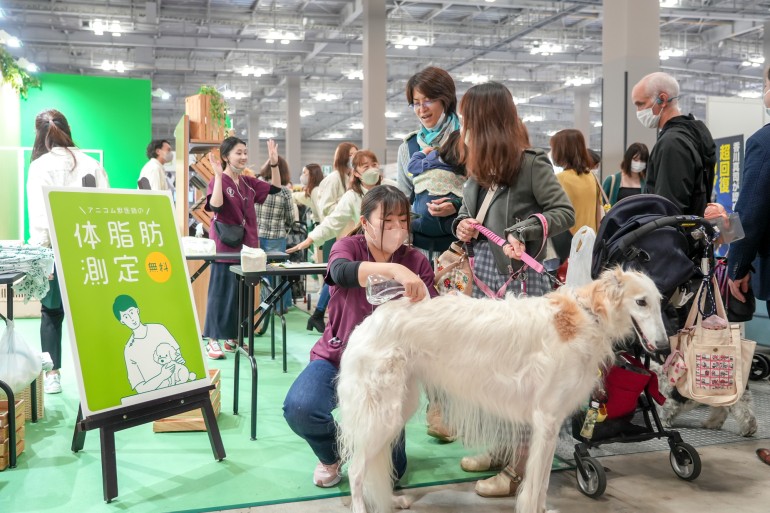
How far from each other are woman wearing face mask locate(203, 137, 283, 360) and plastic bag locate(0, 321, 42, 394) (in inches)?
79.8

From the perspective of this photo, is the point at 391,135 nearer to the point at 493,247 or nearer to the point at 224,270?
the point at 224,270

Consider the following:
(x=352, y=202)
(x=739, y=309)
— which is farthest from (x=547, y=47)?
(x=739, y=309)

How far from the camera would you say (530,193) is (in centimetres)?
271

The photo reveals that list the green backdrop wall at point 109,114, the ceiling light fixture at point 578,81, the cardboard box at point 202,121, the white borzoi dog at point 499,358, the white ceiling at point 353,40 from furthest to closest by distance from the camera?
the ceiling light fixture at point 578,81
the white ceiling at point 353,40
the green backdrop wall at point 109,114
the cardboard box at point 202,121
the white borzoi dog at point 499,358

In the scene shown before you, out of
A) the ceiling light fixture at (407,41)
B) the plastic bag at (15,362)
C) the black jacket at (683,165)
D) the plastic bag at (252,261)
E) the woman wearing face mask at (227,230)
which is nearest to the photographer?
→ the plastic bag at (15,362)

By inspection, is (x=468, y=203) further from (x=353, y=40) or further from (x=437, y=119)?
(x=353, y=40)

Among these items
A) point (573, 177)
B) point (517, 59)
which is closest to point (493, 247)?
point (573, 177)

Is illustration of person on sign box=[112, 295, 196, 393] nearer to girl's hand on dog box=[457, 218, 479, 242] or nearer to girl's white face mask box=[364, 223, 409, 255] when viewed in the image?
girl's white face mask box=[364, 223, 409, 255]

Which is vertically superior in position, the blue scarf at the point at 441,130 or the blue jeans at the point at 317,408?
the blue scarf at the point at 441,130

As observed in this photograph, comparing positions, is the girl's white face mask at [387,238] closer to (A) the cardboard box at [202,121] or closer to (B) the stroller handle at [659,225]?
(B) the stroller handle at [659,225]

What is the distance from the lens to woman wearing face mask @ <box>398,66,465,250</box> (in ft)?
10.2

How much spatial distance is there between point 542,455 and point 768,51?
1309cm

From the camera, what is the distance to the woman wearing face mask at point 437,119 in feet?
10.2

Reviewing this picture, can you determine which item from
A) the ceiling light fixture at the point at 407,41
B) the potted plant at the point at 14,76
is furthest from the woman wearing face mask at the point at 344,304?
the ceiling light fixture at the point at 407,41
